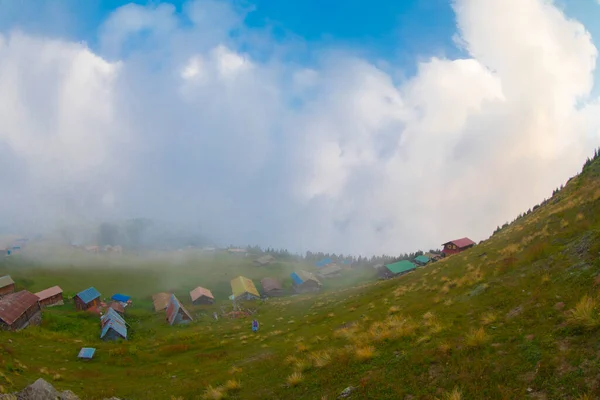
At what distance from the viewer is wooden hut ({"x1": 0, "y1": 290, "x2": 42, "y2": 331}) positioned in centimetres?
4814

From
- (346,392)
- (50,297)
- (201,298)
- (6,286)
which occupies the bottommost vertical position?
(201,298)

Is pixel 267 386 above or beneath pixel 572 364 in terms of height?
beneath

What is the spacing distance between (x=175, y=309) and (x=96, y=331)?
13.7 meters

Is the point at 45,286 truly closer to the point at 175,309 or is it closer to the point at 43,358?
the point at 175,309

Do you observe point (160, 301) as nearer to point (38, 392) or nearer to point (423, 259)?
Answer: point (38, 392)

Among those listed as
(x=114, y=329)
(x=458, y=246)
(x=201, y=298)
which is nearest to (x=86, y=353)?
(x=114, y=329)

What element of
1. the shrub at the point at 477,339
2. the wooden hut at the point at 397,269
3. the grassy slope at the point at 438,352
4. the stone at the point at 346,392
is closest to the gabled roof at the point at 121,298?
the grassy slope at the point at 438,352

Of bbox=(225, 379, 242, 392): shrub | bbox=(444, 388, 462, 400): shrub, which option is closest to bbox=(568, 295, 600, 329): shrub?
bbox=(444, 388, 462, 400): shrub

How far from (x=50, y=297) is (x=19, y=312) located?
750 inches

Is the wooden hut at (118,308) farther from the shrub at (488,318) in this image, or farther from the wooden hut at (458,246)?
the wooden hut at (458,246)

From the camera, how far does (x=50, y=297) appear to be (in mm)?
68000

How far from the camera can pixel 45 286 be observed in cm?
8062

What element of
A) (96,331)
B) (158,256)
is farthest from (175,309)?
(158,256)

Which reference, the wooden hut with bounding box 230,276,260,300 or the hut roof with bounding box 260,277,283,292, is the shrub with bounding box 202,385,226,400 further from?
the hut roof with bounding box 260,277,283,292
